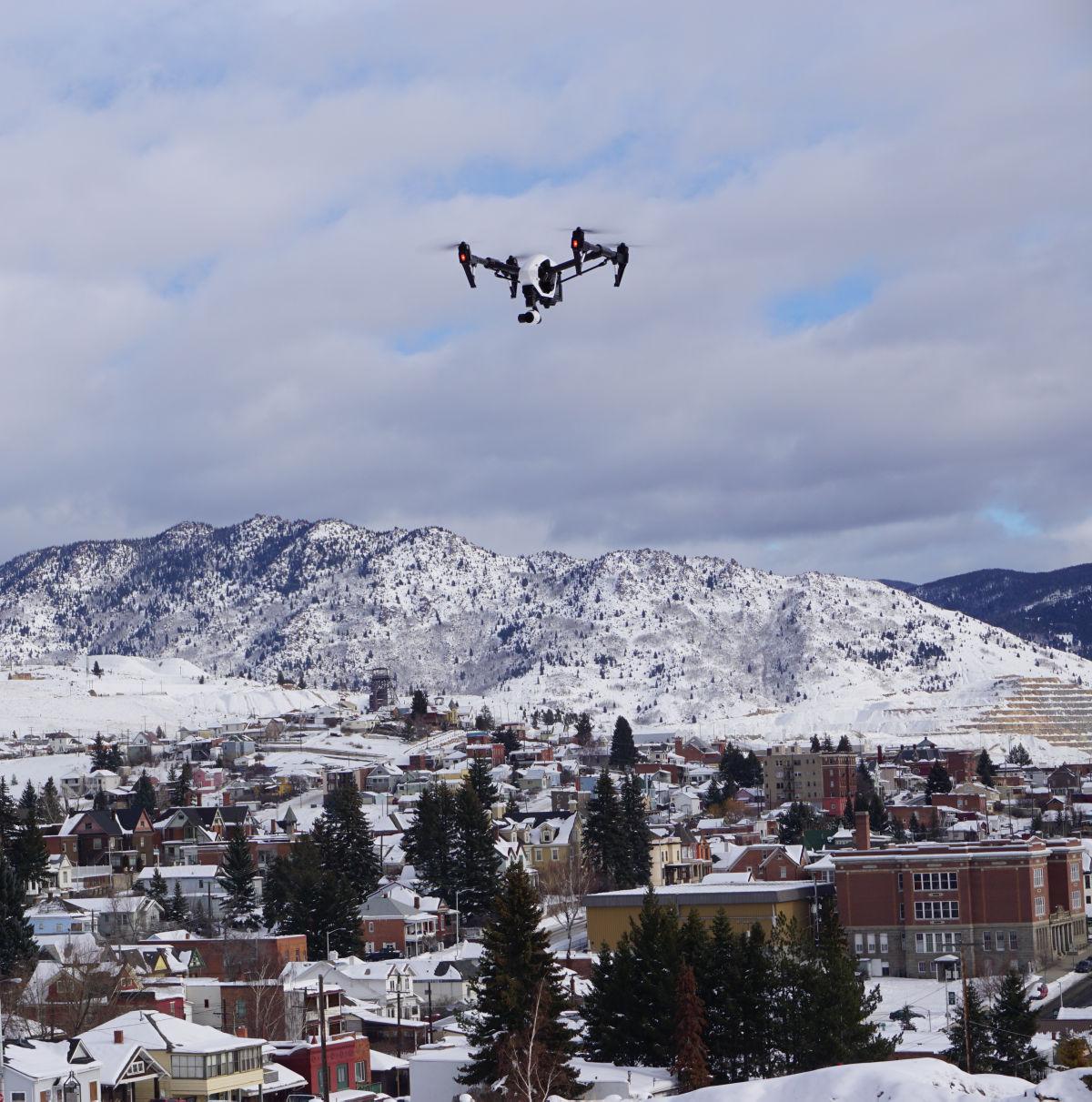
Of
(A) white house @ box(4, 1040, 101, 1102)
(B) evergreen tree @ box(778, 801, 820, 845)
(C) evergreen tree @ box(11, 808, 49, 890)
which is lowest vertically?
(A) white house @ box(4, 1040, 101, 1102)

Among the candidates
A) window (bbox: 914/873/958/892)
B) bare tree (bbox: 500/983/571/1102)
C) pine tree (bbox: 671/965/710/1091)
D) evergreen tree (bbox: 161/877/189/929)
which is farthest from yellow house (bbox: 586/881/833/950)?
bare tree (bbox: 500/983/571/1102)

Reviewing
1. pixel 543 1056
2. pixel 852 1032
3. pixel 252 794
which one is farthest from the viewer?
pixel 252 794

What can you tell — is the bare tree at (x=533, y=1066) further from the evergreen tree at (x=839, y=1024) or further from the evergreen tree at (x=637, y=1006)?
the evergreen tree at (x=839, y=1024)

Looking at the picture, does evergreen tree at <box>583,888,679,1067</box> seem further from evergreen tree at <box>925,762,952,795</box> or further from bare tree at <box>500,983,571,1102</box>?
evergreen tree at <box>925,762,952,795</box>

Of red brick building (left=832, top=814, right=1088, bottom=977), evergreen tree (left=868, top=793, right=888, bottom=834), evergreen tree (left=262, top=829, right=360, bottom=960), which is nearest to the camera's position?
evergreen tree (left=262, top=829, right=360, bottom=960)

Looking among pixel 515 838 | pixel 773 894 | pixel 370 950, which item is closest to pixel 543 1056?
pixel 773 894

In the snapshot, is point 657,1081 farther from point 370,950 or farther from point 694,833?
point 694,833
